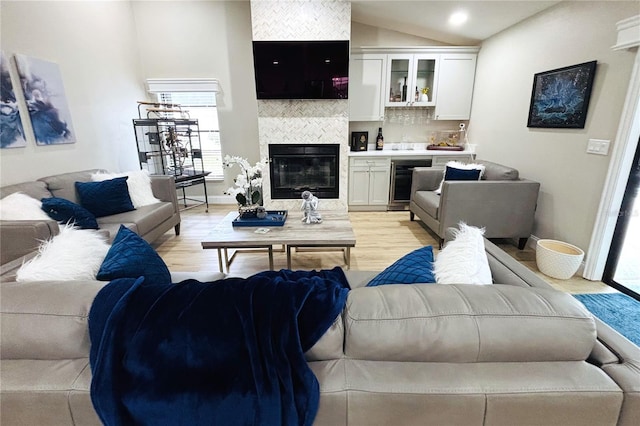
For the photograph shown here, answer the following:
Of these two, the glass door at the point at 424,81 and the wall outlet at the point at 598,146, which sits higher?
the glass door at the point at 424,81

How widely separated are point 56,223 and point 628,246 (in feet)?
15.2

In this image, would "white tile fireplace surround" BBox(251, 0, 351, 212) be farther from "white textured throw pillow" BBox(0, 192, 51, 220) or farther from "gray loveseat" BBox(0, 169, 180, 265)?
"white textured throw pillow" BBox(0, 192, 51, 220)

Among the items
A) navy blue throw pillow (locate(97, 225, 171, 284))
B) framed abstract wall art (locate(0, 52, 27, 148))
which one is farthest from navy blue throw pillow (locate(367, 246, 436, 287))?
framed abstract wall art (locate(0, 52, 27, 148))

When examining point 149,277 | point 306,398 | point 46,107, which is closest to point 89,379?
point 149,277

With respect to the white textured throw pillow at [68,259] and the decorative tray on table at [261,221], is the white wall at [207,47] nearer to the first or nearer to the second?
the decorative tray on table at [261,221]

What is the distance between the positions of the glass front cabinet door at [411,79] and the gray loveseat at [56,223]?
348 cm

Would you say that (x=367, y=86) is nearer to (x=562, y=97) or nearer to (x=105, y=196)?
(x=562, y=97)

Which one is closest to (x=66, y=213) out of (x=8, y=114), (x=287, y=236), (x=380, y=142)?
(x=8, y=114)

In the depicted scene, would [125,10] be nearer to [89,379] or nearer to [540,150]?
[89,379]

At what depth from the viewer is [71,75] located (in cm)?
331

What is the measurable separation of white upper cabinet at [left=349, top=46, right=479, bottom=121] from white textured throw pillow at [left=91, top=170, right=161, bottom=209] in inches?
120

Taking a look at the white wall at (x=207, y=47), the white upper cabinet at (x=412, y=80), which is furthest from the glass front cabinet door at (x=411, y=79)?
the white wall at (x=207, y=47)

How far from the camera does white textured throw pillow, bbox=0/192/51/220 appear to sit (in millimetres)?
2181

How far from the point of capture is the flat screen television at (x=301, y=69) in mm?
3865
